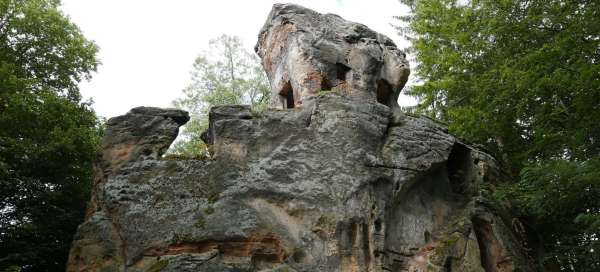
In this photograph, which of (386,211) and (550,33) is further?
(550,33)

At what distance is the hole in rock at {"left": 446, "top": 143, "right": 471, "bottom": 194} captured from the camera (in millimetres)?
12463

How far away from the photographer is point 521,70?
500 inches

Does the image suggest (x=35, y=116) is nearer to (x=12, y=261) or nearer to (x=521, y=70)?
(x=12, y=261)

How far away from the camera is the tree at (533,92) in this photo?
10.3 meters

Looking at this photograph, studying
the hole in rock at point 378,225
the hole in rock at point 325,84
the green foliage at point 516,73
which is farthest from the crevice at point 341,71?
the hole in rock at point 378,225

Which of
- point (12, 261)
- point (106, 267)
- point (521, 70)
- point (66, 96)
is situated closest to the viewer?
point (106, 267)

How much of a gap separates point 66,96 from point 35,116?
2.94m

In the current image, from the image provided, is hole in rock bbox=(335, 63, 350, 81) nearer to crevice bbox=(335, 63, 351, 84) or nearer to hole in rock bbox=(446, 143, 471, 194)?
crevice bbox=(335, 63, 351, 84)

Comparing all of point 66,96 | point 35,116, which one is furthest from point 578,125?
point 66,96

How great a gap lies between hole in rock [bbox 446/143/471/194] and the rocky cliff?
30 millimetres

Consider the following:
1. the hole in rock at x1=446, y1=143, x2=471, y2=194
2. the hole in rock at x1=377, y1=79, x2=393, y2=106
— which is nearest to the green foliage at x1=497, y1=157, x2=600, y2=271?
the hole in rock at x1=446, y1=143, x2=471, y2=194

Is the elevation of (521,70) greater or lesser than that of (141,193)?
greater

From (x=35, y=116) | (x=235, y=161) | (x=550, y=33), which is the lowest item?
(x=235, y=161)

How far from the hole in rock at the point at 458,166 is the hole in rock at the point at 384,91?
80.2 inches
